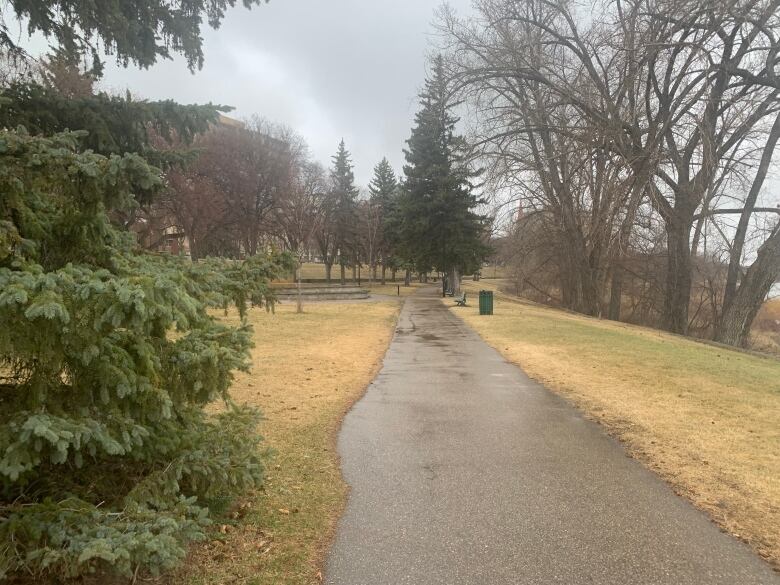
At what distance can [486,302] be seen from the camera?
19.7m

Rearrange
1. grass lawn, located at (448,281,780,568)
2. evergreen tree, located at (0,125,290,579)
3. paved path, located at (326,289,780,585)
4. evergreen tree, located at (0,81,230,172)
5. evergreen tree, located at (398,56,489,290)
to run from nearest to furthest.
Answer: evergreen tree, located at (0,125,290,579) → paved path, located at (326,289,780,585) → evergreen tree, located at (0,81,230,172) → grass lawn, located at (448,281,780,568) → evergreen tree, located at (398,56,489,290)

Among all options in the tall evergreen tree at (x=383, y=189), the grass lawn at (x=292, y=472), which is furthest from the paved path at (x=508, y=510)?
the tall evergreen tree at (x=383, y=189)

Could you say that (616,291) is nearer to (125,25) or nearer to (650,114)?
(650,114)

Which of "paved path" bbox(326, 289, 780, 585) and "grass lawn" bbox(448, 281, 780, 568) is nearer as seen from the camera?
"paved path" bbox(326, 289, 780, 585)

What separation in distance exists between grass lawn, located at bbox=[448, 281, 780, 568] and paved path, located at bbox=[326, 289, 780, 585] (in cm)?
29

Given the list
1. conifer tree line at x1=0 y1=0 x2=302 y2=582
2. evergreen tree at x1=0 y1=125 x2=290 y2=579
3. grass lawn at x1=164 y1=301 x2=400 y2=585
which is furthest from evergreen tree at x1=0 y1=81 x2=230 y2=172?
grass lawn at x1=164 y1=301 x2=400 y2=585

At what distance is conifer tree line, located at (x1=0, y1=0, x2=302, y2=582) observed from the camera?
6.73ft

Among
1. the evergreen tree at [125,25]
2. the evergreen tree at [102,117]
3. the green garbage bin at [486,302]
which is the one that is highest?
the evergreen tree at [125,25]

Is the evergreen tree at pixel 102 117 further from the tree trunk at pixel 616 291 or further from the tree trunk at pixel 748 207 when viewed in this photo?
the tree trunk at pixel 616 291

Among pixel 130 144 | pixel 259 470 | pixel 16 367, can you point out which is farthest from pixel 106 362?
pixel 130 144

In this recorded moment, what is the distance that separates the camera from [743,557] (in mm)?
3104

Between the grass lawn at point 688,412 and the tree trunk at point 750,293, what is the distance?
7.74m

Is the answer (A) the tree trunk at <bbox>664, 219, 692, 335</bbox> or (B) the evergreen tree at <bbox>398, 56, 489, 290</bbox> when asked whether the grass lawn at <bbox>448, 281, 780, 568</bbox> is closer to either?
(A) the tree trunk at <bbox>664, 219, 692, 335</bbox>

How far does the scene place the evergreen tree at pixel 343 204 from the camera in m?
49.0
